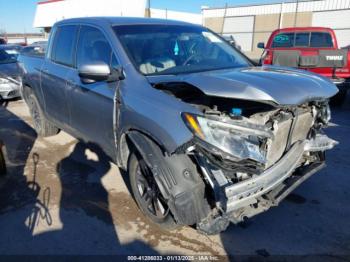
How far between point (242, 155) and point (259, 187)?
14.1 inches

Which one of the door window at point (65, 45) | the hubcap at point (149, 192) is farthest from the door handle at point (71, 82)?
the hubcap at point (149, 192)

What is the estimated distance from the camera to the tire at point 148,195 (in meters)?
2.85

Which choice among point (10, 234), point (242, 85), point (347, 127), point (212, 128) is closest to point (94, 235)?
point (10, 234)

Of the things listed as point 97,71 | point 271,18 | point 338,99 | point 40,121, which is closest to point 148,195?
point 97,71

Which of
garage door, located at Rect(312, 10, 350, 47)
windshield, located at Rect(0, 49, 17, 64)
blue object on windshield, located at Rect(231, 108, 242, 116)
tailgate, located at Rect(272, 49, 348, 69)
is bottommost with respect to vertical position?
windshield, located at Rect(0, 49, 17, 64)

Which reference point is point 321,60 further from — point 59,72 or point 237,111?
point 59,72

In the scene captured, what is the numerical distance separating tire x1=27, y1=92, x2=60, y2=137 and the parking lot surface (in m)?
0.99

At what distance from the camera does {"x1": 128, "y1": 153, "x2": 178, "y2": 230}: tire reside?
2.85 meters

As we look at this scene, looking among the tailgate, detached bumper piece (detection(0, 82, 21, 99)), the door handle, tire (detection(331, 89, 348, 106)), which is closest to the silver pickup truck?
the door handle

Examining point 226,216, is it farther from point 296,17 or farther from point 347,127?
point 296,17

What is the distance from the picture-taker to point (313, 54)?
25.3ft

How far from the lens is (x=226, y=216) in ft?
8.09

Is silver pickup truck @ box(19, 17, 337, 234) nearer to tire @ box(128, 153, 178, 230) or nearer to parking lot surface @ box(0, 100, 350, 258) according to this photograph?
tire @ box(128, 153, 178, 230)

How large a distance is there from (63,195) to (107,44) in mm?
1767
